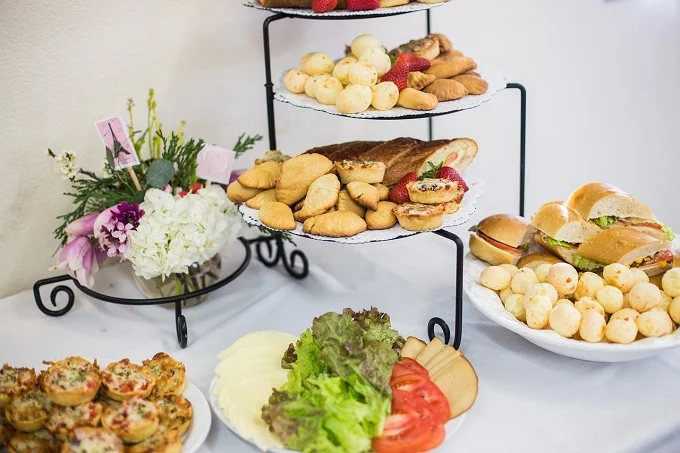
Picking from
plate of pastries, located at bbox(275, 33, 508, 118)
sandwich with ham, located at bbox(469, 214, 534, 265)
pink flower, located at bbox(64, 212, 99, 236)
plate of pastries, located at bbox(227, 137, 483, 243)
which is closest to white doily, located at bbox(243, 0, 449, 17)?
plate of pastries, located at bbox(275, 33, 508, 118)

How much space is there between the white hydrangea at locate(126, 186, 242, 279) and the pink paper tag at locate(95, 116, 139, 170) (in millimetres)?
94

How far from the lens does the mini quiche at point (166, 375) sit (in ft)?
4.33

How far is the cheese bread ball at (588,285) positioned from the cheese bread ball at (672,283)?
0.12 meters

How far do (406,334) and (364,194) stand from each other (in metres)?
0.34

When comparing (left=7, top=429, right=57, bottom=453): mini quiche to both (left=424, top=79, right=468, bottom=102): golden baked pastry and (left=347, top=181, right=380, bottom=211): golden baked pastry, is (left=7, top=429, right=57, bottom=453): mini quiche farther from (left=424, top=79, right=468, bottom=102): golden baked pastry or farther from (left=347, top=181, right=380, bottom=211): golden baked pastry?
(left=424, top=79, right=468, bottom=102): golden baked pastry

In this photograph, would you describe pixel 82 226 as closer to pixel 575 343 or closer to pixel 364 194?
pixel 364 194

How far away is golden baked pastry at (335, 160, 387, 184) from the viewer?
151 centimetres

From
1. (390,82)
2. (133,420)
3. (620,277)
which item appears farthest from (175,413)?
(620,277)

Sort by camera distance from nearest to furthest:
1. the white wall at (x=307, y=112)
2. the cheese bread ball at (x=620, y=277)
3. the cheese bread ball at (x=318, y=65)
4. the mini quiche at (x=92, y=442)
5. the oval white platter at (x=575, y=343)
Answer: the mini quiche at (x=92, y=442) → the oval white platter at (x=575, y=343) → the cheese bread ball at (x=620, y=277) → the cheese bread ball at (x=318, y=65) → the white wall at (x=307, y=112)

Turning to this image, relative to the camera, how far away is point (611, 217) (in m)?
1.63

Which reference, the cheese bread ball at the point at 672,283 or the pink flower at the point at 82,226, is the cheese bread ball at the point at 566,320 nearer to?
the cheese bread ball at the point at 672,283

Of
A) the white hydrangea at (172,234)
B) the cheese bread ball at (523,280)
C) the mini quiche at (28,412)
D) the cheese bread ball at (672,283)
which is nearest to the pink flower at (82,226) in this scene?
the white hydrangea at (172,234)

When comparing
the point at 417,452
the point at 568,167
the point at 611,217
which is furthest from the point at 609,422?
the point at 568,167

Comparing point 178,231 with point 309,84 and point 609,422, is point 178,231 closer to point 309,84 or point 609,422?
point 309,84
